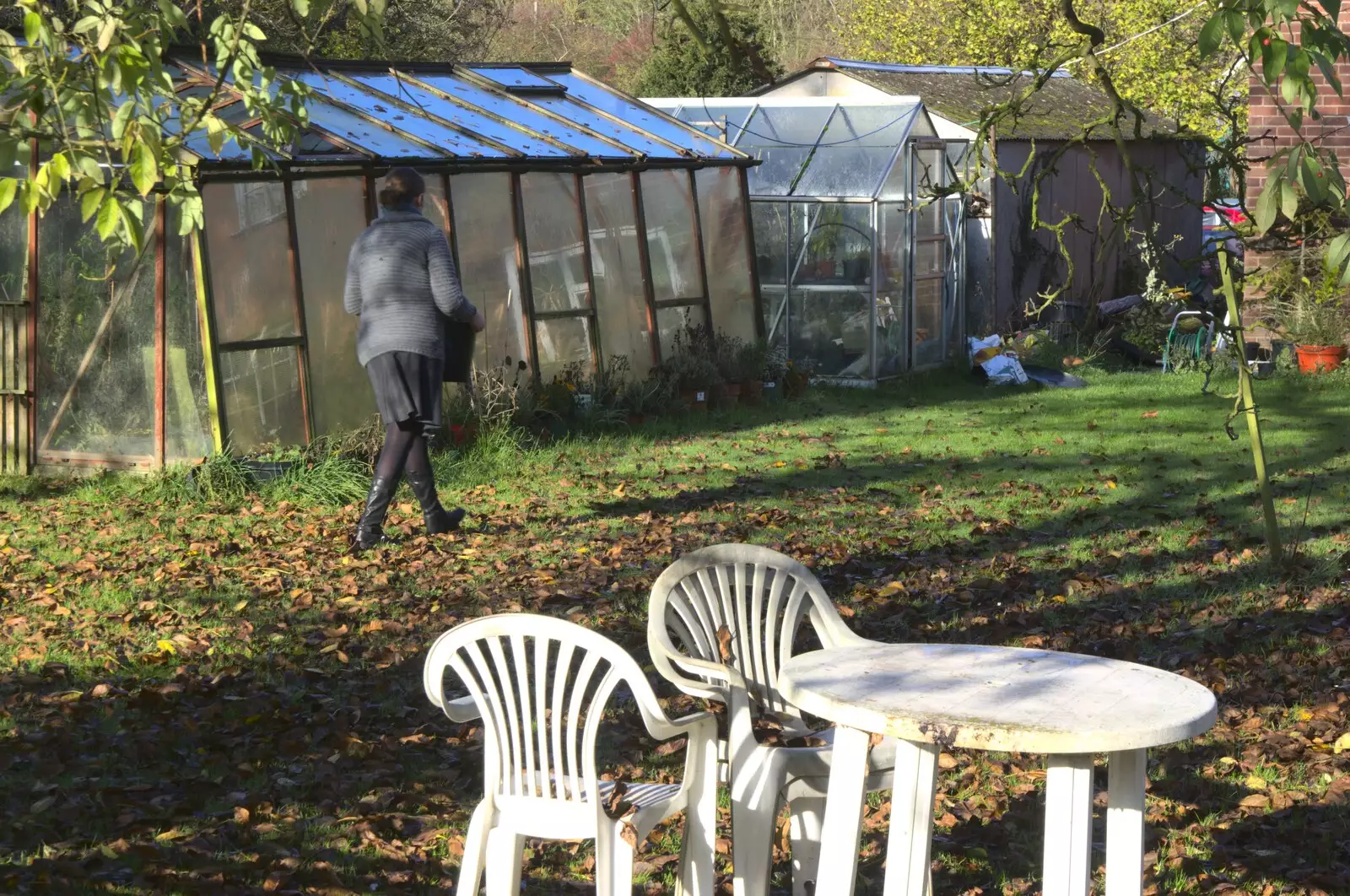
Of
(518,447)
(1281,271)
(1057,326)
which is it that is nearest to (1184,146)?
(1057,326)

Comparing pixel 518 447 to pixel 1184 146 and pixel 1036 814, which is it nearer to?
pixel 1036 814

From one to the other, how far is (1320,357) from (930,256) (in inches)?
171

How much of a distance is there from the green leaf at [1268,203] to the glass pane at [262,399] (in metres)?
8.87

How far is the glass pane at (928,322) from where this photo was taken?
17.2 meters

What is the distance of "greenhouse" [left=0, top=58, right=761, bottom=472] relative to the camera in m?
10.8

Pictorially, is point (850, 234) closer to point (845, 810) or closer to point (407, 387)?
point (407, 387)

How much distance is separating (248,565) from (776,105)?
37.0ft

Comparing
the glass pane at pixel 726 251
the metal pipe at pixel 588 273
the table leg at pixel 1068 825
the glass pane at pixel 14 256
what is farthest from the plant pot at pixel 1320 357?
the table leg at pixel 1068 825

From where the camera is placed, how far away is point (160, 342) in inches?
426

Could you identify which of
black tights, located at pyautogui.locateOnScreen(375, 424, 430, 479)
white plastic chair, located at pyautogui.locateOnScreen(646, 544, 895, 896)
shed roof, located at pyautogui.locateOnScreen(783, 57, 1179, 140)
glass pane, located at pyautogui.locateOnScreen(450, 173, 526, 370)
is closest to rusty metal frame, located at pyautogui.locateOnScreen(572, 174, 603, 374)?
glass pane, located at pyautogui.locateOnScreen(450, 173, 526, 370)

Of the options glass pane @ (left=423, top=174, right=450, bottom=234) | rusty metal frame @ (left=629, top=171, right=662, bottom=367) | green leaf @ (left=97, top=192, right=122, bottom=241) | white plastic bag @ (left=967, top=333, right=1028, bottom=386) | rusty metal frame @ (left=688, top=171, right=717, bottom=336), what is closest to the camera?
green leaf @ (left=97, top=192, right=122, bottom=241)

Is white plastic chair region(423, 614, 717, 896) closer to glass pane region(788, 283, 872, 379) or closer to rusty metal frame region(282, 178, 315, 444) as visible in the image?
rusty metal frame region(282, 178, 315, 444)

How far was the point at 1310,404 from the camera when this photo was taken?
14.1 meters

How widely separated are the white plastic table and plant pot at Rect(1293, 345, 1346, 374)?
524 inches
